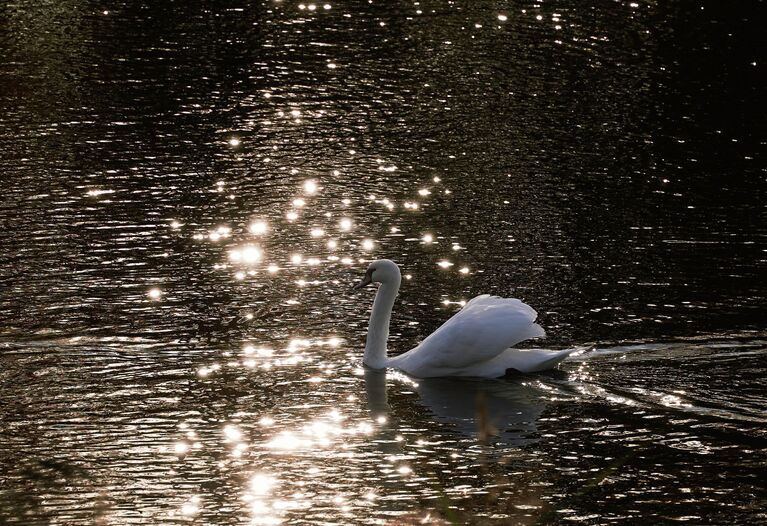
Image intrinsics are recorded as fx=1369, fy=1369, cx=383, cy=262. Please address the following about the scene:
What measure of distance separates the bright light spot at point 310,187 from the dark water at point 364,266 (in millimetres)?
49

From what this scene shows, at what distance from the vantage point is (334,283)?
17.4 m

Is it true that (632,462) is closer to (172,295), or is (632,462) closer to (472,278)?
(472,278)

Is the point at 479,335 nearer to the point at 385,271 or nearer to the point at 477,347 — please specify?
the point at 477,347

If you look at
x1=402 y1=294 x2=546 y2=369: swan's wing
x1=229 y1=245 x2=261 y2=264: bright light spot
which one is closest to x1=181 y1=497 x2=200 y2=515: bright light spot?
x1=402 y1=294 x2=546 y2=369: swan's wing

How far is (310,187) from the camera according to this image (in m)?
21.6

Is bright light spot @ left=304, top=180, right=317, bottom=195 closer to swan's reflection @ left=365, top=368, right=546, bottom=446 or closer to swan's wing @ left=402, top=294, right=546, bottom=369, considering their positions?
swan's reflection @ left=365, top=368, right=546, bottom=446

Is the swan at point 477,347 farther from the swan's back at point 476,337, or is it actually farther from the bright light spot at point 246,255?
the bright light spot at point 246,255

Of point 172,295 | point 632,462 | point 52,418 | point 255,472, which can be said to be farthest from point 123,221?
point 632,462

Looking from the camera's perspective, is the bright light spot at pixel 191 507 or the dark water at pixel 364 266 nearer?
the bright light spot at pixel 191 507

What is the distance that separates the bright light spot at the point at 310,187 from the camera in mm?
21406

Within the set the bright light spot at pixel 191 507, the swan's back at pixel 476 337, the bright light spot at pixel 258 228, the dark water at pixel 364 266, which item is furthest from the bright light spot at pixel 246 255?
the bright light spot at pixel 191 507

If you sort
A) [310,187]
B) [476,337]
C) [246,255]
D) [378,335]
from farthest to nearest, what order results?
1. [310,187]
2. [246,255]
3. [378,335]
4. [476,337]

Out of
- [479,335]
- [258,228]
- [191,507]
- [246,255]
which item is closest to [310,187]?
[258,228]

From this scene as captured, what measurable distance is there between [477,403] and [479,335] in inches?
31.6
